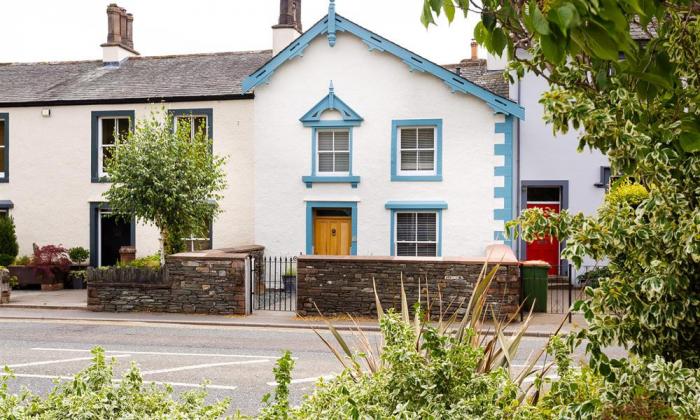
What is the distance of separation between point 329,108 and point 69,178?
356 inches

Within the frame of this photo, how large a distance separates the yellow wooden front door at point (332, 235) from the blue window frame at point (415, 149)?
2.02 metres

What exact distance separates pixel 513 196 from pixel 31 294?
14172 mm

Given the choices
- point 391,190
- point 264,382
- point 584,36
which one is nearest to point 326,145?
point 391,190

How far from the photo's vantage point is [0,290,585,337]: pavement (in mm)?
14625

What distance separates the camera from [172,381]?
9.66m

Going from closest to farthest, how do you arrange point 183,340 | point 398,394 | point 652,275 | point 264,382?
point 652,275 → point 398,394 → point 264,382 → point 183,340

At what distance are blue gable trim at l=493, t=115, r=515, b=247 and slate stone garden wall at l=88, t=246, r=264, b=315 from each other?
702 cm

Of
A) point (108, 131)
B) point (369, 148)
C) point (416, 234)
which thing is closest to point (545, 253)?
point (416, 234)

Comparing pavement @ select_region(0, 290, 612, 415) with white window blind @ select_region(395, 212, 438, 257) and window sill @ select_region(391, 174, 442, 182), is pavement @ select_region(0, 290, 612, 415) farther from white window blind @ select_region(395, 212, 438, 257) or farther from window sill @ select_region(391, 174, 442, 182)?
window sill @ select_region(391, 174, 442, 182)

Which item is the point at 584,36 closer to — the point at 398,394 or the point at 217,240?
the point at 398,394

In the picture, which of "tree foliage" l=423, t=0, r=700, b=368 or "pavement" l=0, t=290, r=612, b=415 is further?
"pavement" l=0, t=290, r=612, b=415

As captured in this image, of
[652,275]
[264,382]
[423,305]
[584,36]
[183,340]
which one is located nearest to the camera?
[584,36]

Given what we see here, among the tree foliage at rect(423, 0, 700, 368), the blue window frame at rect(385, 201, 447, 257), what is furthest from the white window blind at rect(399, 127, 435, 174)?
the tree foliage at rect(423, 0, 700, 368)

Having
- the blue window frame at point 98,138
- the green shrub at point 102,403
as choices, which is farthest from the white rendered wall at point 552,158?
the green shrub at point 102,403
